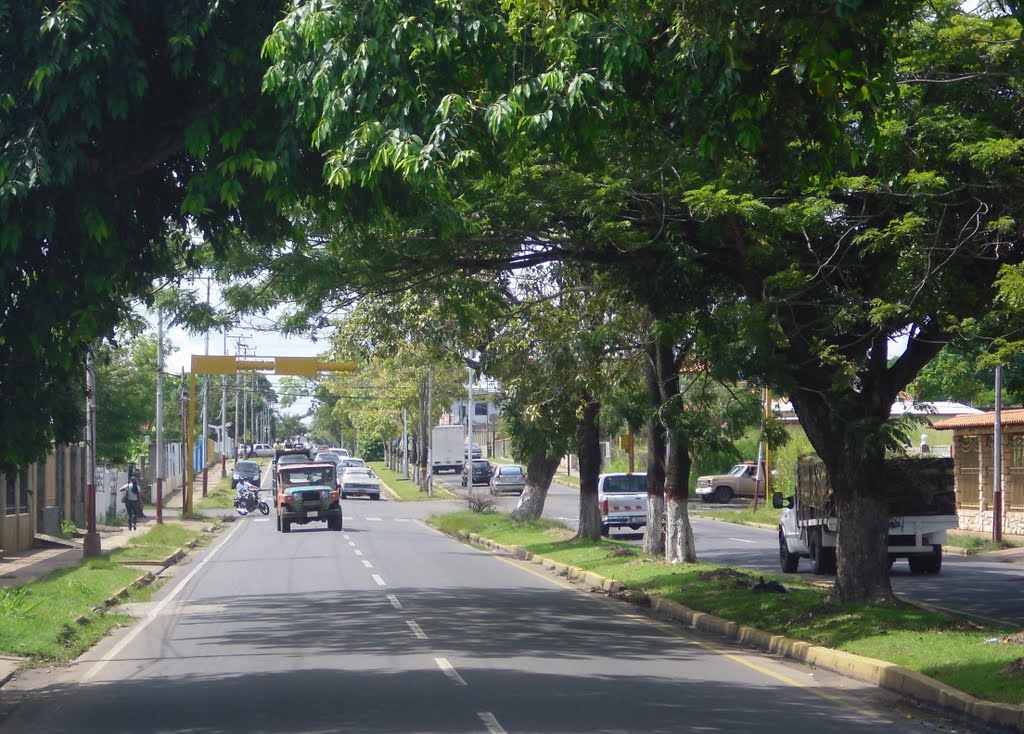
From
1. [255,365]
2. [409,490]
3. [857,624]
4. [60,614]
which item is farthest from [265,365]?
[409,490]

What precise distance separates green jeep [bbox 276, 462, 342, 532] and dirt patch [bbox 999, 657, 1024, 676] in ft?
99.3

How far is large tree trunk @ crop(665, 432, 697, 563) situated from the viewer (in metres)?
21.8

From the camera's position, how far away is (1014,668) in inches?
405

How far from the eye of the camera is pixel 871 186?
12.9 meters

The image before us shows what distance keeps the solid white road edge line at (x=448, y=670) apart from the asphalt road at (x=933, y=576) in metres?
7.93

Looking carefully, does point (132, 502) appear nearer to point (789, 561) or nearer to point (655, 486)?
point (655, 486)

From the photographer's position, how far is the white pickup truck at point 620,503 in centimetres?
3516

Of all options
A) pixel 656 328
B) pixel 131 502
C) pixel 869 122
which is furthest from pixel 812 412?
pixel 131 502

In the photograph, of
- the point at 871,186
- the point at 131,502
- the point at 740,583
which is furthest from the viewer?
the point at 131,502

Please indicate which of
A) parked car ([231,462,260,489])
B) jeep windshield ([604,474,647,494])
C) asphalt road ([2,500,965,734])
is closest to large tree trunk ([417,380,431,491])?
parked car ([231,462,260,489])

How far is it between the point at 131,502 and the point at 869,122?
33.3 meters

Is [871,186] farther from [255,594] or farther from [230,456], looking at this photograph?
[230,456]

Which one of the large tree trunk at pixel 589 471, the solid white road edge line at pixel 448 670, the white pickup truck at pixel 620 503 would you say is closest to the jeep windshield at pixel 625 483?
the white pickup truck at pixel 620 503

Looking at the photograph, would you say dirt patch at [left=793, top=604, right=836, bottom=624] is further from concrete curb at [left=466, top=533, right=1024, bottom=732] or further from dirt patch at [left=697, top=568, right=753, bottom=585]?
dirt patch at [left=697, top=568, right=753, bottom=585]
